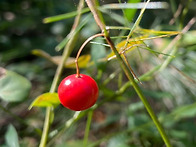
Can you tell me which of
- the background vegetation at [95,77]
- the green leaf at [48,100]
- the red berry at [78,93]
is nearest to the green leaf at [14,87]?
the green leaf at [48,100]

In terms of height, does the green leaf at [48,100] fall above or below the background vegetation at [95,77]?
above

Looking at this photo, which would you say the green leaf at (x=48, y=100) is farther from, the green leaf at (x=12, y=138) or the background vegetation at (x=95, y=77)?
the background vegetation at (x=95, y=77)

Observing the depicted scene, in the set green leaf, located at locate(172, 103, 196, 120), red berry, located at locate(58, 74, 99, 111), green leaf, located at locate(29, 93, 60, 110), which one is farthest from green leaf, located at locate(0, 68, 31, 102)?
green leaf, located at locate(172, 103, 196, 120)

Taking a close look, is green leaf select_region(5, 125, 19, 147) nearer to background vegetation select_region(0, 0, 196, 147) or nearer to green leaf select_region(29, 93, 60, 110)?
green leaf select_region(29, 93, 60, 110)

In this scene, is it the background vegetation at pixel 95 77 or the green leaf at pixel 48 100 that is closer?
the green leaf at pixel 48 100

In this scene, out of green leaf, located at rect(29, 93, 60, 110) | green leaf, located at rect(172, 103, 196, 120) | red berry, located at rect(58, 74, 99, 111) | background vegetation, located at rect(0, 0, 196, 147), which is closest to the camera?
red berry, located at rect(58, 74, 99, 111)

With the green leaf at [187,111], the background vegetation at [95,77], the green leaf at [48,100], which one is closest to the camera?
the green leaf at [48,100]

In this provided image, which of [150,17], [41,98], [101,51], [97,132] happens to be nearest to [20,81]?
[41,98]

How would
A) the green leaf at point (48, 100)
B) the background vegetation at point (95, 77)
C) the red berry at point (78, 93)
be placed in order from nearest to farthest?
the red berry at point (78, 93) → the green leaf at point (48, 100) → the background vegetation at point (95, 77)
